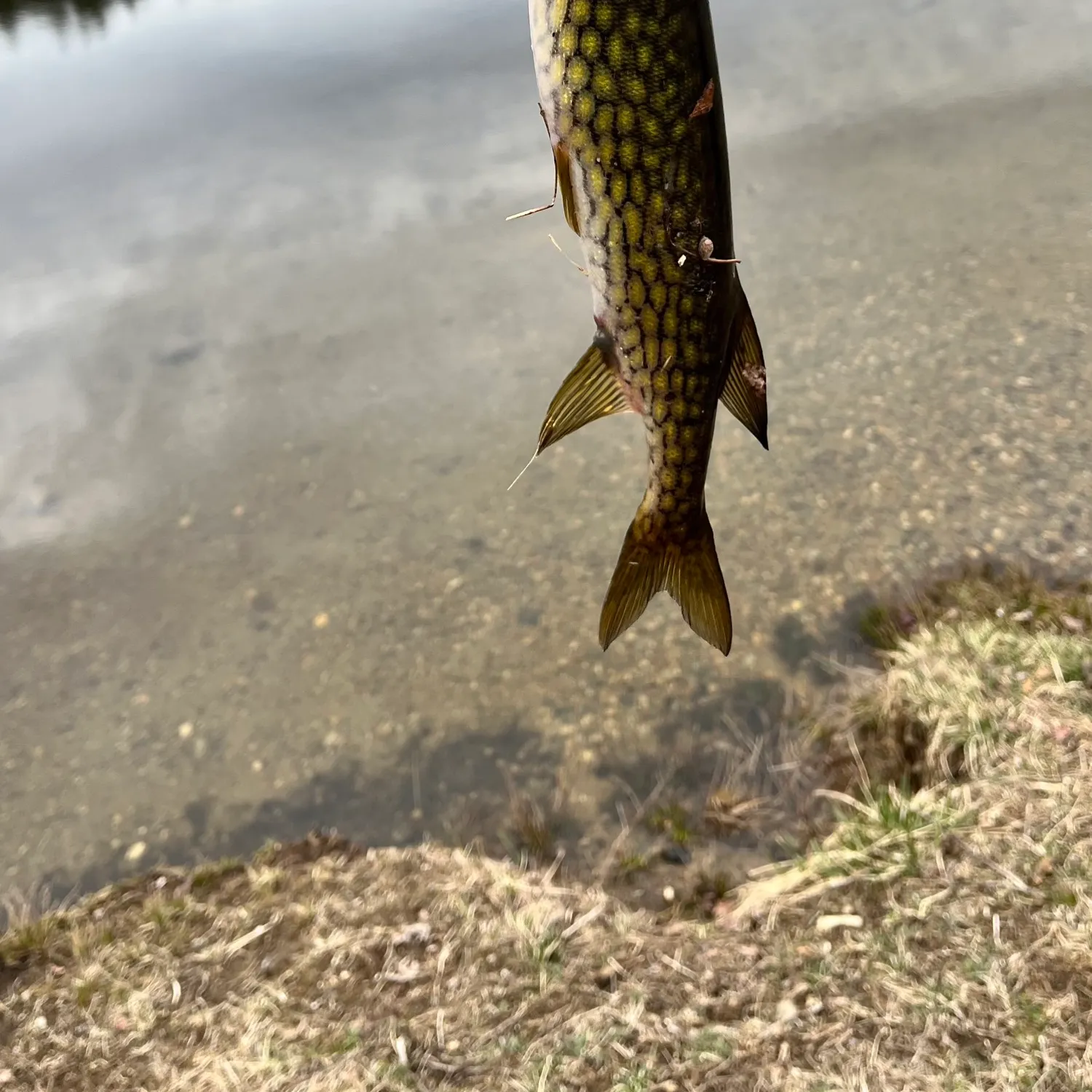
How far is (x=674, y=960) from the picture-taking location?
7.46 feet

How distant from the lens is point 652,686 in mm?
3402

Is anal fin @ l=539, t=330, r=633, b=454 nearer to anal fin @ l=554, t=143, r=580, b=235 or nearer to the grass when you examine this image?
anal fin @ l=554, t=143, r=580, b=235

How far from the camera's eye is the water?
3.35 metres

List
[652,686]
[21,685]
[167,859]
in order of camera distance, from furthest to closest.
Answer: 1. [21,685]
2. [652,686]
3. [167,859]

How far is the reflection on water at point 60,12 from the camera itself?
30.9 ft

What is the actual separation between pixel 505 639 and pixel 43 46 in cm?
928

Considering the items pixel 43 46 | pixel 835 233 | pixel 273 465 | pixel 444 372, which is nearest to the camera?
pixel 273 465

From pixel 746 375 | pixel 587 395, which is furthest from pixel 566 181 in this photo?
pixel 746 375

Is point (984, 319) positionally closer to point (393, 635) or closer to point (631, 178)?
point (393, 635)

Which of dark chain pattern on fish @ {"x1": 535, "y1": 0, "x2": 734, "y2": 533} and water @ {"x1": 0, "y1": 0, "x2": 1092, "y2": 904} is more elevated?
dark chain pattern on fish @ {"x1": 535, "y1": 0, "x2": 734, "y2": 533}

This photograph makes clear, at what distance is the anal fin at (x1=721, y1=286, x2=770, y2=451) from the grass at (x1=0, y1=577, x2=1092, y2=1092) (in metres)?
1.42

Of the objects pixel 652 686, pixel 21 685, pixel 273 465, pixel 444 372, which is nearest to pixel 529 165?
pixel 444 372


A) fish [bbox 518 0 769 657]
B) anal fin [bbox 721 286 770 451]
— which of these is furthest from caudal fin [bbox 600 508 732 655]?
anal fin [bbox 721 286 770 451]

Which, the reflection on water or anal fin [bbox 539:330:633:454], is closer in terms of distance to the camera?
anal fin [bbox 539:330:633:454]
